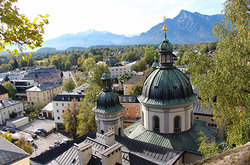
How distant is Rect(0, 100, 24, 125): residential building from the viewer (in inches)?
1973

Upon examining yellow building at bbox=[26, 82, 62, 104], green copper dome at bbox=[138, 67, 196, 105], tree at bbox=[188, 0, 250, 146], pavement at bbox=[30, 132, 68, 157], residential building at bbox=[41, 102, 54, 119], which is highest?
tree at bbox=[188, 0, 250, 146]

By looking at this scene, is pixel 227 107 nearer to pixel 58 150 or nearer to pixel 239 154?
pixel 239 154

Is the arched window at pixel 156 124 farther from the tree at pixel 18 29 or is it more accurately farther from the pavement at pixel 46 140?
the pavement at pixel 46 140

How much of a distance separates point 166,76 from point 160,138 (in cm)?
612

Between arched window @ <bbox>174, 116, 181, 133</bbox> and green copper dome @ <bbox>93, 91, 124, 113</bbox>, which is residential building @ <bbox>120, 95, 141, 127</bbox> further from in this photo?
arched window @ <bbox>174, 116, 181, 133</bbox>

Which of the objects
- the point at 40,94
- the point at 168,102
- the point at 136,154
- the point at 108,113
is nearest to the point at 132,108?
the point at 108,113

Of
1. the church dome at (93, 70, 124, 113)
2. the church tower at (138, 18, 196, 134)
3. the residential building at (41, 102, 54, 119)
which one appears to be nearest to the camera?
the church tower at (138, 18, 196, 134)

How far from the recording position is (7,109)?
5162cm

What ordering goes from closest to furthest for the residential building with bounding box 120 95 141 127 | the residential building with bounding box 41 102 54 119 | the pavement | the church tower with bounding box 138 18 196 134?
the church tower with bounding box 138 18 196 134 < the pavement < the residential building with bounding box 120 95 141 127 < the residential building with bounding box 41 102 54 119

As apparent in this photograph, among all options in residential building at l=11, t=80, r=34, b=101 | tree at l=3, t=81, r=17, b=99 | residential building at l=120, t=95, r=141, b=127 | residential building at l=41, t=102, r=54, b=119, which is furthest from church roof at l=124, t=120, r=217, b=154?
residential building at l=11, t=80, r=34, b=101

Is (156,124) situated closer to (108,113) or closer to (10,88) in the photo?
(108,113)

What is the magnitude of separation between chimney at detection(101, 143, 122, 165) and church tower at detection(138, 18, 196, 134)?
6.58m

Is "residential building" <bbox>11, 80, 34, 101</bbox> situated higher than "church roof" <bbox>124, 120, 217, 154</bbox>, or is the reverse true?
"church roof" <bbox>124, 120, 217, 154</bbox>

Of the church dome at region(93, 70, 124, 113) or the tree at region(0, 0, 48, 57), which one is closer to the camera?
the tree at region(0, 0, 48, 57)
